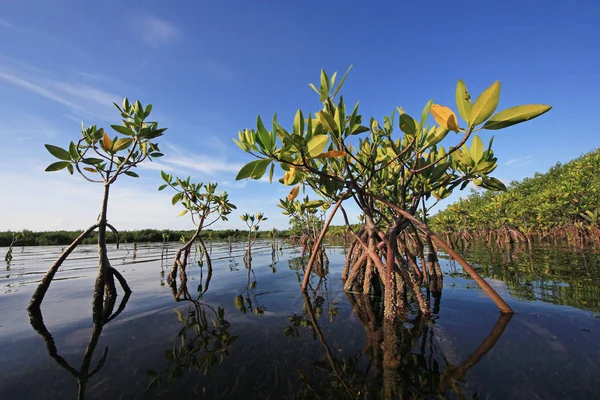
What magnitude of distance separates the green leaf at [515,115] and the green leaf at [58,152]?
17.5ft

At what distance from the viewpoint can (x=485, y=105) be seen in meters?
1.79

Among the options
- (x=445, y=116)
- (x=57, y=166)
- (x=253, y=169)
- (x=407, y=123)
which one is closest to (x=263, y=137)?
(x=253, y=169)

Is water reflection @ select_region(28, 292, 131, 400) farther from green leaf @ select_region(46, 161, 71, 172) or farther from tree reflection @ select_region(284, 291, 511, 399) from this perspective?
green leaf @ select_region(46, 161, 71, 172)

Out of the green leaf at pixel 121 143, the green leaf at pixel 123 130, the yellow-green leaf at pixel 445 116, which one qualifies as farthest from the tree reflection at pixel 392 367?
the green leaf at pixel 123 130

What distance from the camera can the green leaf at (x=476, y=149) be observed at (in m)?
2.75

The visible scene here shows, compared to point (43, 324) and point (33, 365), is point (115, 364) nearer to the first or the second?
point (33, 365)

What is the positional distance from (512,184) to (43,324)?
168 feet

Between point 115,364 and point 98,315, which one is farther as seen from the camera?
point 98,315

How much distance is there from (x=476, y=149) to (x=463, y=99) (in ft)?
4.15

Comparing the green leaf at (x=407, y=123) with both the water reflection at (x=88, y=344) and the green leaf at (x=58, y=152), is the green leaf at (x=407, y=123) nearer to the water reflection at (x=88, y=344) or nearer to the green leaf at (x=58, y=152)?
the water reflection at (x=88, y=344)

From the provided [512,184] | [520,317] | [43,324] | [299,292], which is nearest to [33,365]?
[43,324]

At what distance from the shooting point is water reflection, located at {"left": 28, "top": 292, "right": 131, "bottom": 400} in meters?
2.03

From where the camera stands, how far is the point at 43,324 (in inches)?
131

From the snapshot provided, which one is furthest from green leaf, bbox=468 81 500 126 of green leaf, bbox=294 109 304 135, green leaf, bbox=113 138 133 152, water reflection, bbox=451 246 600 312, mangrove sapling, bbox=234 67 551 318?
green leaf, bbox=113 138 133 152
